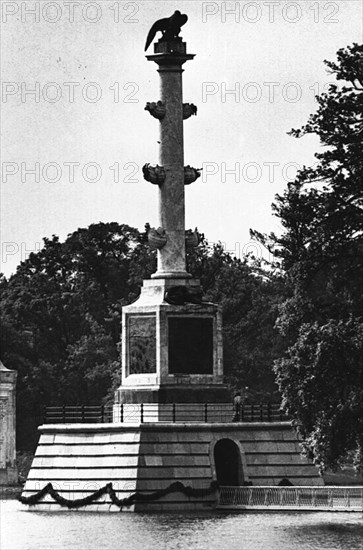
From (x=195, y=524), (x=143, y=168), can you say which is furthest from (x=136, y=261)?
(x=195, y=524)

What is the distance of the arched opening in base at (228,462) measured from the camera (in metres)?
79.4

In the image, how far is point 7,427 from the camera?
108 meters

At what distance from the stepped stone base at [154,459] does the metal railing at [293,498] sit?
2.17ft

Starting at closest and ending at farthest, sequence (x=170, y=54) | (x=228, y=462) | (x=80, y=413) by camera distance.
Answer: (x=228, y=462), (x=170, y=54), (x=80, y=413)

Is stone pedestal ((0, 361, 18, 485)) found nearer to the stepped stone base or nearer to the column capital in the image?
the stepped stone base

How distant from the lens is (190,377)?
268ft

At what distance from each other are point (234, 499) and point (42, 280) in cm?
4840

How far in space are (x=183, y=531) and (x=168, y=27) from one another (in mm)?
20482

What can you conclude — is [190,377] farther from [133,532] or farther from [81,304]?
[81,304]

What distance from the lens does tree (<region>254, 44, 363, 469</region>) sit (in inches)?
2665

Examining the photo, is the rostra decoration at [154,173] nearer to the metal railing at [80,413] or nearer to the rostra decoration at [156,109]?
the rostra decoration at [156,109]

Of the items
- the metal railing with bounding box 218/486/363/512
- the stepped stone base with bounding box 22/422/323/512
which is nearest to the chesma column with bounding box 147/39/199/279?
the stepped stone base with bounding box 22/422/323/512

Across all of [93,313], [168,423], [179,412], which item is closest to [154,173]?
[179,412]

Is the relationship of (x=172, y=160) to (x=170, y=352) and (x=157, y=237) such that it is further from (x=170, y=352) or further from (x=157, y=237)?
(x=170, y=352)
